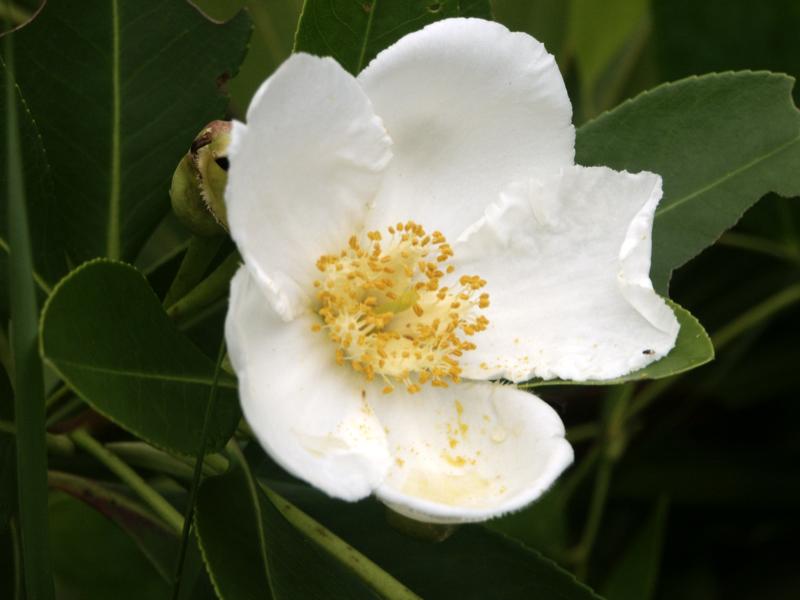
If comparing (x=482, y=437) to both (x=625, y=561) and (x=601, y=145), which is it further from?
(x=625, y=561)

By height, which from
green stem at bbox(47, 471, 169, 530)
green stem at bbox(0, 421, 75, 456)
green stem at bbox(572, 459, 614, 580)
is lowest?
green stem at bbox(572, 459, 614, 580)

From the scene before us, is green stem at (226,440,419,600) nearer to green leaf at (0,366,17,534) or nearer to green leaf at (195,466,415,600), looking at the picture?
green leaf at (195,466,415,600)

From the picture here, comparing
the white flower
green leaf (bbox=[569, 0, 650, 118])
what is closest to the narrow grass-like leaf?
the white flower

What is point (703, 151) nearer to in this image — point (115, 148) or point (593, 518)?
point (115, 148)

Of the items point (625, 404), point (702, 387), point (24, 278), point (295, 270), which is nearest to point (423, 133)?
point (295, 270)

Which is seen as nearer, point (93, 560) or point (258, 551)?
point (258, 551)

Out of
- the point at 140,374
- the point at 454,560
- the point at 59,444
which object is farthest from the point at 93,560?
the point at 140,374
